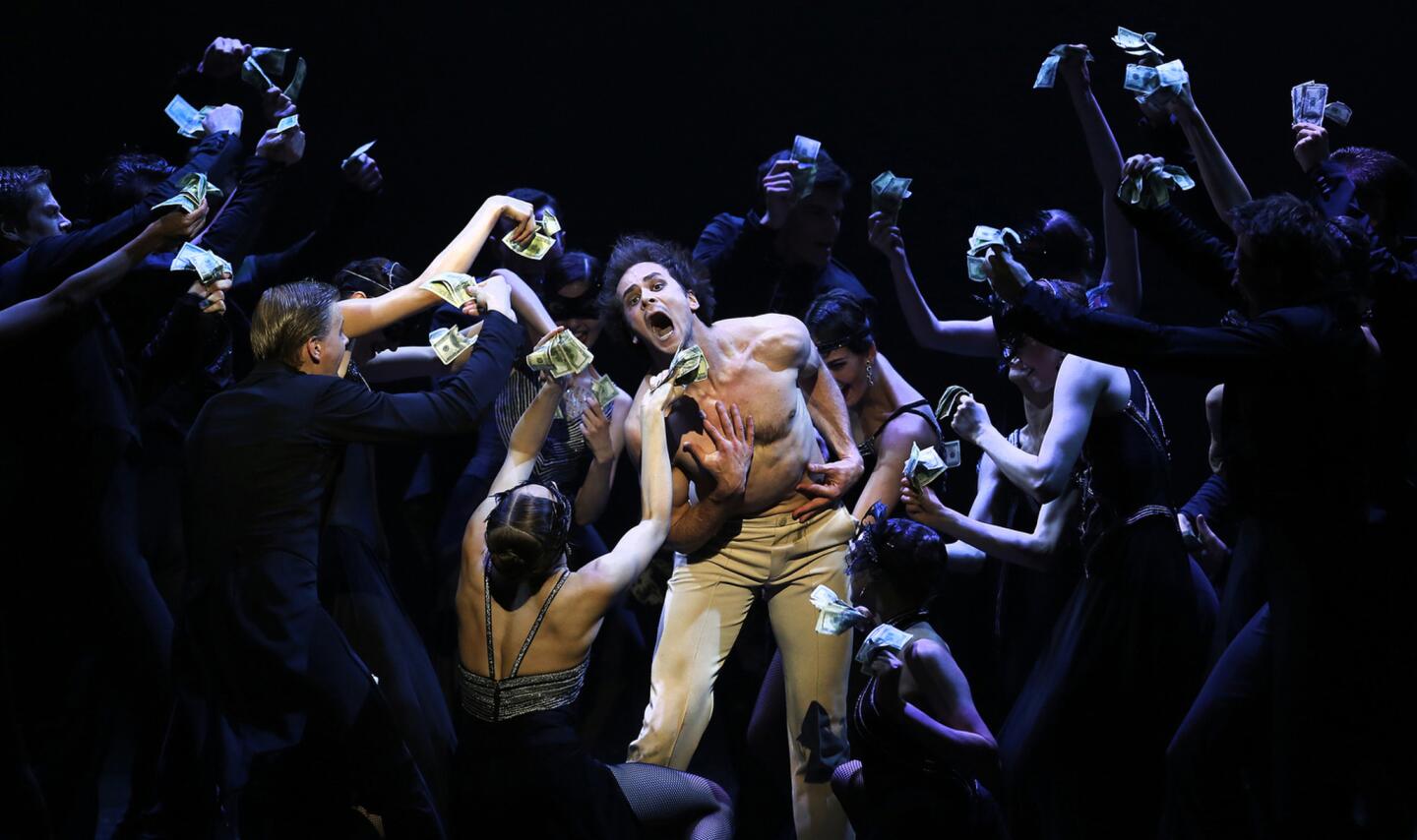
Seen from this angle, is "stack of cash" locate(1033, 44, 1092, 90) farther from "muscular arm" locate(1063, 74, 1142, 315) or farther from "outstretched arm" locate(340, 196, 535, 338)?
"outstretched arm" locate(340, 196, 535, 338)

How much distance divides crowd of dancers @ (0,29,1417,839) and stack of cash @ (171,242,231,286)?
4 centimetres

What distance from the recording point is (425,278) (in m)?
3.86

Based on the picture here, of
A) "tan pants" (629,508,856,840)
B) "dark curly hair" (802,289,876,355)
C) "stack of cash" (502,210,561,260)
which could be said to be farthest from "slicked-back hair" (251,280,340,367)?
"dark curly hair" (802,289,876,355)

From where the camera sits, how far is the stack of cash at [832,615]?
3.81m

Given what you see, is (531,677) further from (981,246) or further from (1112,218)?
(1112,218)

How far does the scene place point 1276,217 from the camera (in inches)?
118

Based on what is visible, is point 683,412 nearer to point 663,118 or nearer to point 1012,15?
point 663,118

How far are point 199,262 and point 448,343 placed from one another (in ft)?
2.47

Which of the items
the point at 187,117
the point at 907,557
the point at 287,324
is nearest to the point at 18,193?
the point at 187,117

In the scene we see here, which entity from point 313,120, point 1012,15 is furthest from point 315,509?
point 1012,15

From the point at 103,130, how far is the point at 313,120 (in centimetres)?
88

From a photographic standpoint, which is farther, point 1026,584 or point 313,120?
point 313,120

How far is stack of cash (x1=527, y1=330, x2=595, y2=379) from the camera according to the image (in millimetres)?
3910

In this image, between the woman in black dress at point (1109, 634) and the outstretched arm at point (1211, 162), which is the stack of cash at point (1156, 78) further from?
the woman in black dress at point (1109, 634)
